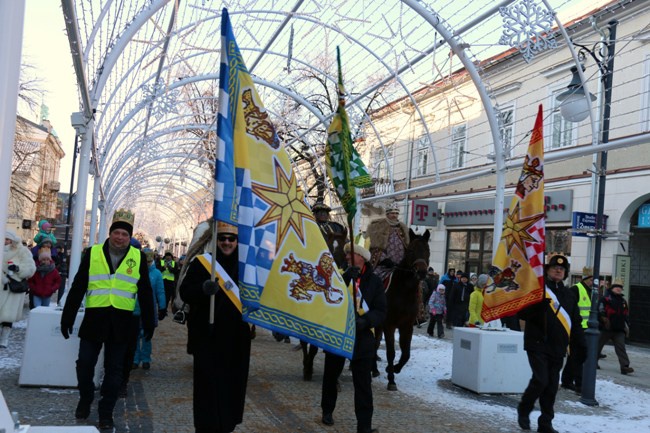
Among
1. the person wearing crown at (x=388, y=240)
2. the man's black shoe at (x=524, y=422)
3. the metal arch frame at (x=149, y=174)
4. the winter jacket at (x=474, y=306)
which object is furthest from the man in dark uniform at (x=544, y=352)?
the metal arch frame at (x=149, y=174)

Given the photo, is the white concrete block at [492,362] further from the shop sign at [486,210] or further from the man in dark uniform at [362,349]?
the shop sign at [486,210]

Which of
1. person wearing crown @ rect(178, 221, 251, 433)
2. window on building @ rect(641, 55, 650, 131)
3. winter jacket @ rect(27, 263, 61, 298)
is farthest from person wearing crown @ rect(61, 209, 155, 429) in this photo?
window on building @ rect(641, 55, 650, 131)

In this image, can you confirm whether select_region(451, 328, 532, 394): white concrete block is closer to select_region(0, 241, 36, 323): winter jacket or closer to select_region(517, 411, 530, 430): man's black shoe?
select_region(517, 411, 530, 430): man's black shoe

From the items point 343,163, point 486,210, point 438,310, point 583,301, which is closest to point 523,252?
point 343,163

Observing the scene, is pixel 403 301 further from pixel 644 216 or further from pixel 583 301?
pixel 644 216

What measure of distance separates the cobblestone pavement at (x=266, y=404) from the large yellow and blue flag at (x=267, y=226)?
2224mm

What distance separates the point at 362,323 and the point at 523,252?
198cm

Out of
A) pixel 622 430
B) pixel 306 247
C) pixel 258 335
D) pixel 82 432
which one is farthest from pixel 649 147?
pixel 82 432

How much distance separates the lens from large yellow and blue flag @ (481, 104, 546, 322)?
22.6ft

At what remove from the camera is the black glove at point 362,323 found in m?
6.27

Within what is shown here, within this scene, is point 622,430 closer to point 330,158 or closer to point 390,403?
point 390,403

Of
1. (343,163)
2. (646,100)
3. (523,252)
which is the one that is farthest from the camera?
(646,100)

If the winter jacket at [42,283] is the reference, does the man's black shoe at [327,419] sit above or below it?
below

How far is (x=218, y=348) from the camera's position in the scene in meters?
4.65
